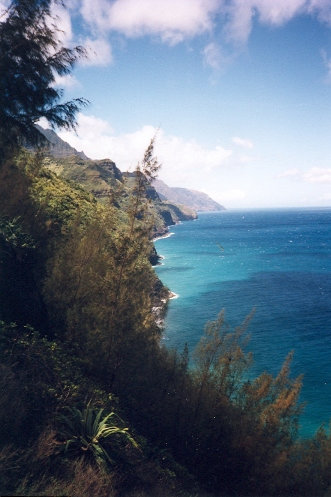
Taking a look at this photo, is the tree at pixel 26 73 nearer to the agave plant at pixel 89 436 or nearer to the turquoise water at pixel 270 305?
the agave plant at pixel 89 436

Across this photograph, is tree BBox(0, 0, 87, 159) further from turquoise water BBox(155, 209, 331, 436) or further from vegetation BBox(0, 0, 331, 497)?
turquoise water BBox(155, 209, 331, 436)

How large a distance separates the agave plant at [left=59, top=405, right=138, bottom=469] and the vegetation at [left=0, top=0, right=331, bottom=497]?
37 millimetres

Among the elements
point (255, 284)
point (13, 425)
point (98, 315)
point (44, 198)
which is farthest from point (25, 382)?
point (255, 284)

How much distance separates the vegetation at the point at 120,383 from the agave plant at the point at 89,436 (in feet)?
0.12

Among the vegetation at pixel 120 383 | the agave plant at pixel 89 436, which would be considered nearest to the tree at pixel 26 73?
the vegetation at pixel 120 383

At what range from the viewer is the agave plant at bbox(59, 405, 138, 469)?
827 cm

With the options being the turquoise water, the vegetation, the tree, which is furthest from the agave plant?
the turquoise water

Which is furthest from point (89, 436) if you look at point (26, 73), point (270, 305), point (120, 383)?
point (270, 305)

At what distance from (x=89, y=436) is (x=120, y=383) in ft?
16.8

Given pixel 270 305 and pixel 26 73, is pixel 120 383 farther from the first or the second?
pixel 270 305

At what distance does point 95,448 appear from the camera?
27.5ft

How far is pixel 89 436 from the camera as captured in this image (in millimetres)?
8844

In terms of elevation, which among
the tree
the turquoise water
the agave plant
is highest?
the tree

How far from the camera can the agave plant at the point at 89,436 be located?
8266 mm
